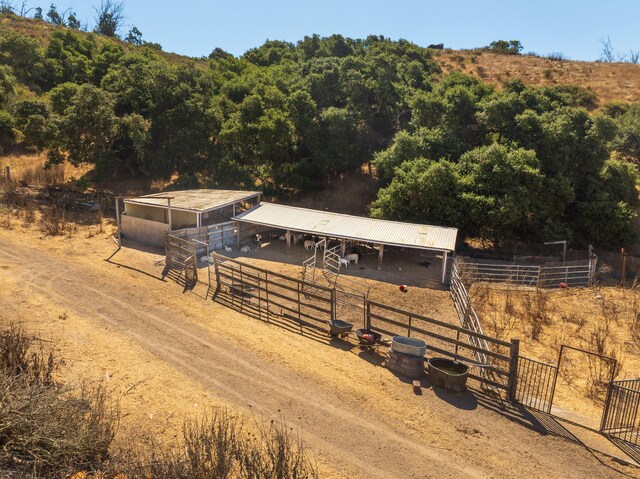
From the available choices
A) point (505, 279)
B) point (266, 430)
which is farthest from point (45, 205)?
point (505, 279)

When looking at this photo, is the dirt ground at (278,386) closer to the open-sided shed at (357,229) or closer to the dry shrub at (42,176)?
the open-sided shed at (357,229)

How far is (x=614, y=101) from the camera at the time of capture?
1946 inches

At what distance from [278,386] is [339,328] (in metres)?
3.37

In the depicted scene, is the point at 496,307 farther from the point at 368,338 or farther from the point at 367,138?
the point at 367,138

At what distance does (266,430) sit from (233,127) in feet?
86.5

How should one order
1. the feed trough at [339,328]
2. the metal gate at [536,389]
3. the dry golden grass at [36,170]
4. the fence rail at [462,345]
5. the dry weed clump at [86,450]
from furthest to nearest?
the dry golden grass at [36,170] → the feed trough at [339,328] → the fence rail at [462,345] → the metal gate at [536,389] → the dry weed clump at [86,450]

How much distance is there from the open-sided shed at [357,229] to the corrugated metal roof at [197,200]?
118cm

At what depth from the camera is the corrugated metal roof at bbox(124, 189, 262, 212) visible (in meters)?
23.1

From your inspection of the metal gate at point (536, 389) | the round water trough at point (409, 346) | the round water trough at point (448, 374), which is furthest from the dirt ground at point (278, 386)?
the round water trough at point (409, 346)

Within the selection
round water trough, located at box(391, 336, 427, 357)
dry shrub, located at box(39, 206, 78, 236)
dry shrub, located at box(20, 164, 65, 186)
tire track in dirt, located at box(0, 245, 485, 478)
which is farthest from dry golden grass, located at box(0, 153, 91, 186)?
round water trough, located at box(391, 336, 427, 357)

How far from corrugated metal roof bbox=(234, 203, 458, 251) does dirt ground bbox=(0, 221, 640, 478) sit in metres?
4.33

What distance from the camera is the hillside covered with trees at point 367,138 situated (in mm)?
25172

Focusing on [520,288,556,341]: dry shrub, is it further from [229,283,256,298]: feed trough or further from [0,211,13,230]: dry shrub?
[0,211,13,230]: dry shrub

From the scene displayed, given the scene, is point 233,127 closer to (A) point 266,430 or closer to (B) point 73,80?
(B) point 73,80
